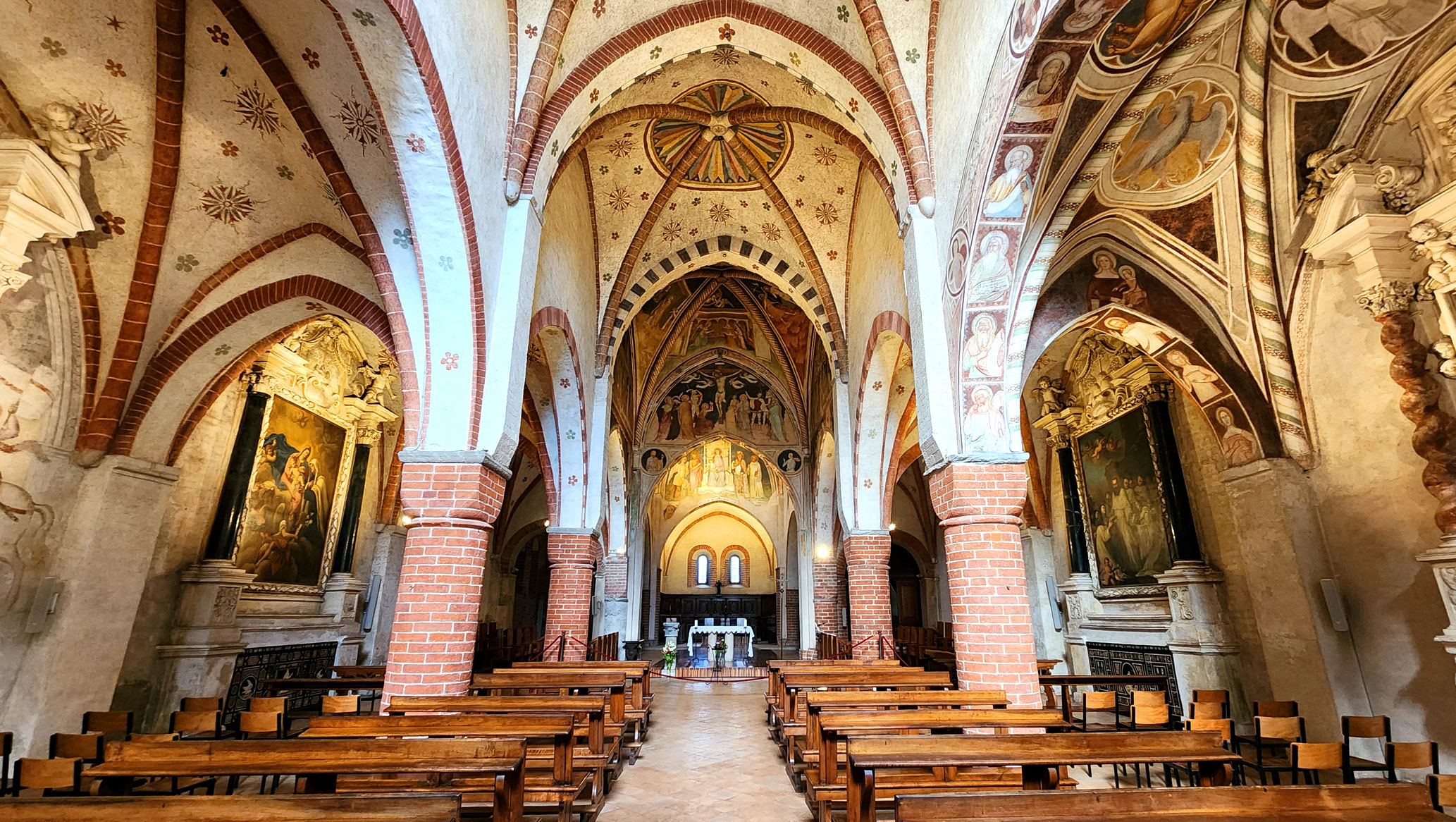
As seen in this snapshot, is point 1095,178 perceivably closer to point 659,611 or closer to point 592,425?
point 592,425

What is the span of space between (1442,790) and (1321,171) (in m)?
5.56

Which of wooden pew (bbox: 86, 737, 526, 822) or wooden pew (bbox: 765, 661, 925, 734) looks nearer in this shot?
wooden pew (bbox: 86, 737, 526, 822)

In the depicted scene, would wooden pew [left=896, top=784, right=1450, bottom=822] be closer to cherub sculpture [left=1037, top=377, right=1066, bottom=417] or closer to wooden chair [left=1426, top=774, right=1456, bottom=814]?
wooden chair [left=1426, top=774, right=1456, bottom=814]

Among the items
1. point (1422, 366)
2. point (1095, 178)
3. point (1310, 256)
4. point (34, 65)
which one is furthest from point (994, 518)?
point (34, 65)

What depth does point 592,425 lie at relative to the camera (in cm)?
1042

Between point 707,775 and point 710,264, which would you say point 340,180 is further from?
point 710,264

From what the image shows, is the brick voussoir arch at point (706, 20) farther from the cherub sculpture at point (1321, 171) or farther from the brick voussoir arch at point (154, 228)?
the cherub sculpture at point (1321, 171)

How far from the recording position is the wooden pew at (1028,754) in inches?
115

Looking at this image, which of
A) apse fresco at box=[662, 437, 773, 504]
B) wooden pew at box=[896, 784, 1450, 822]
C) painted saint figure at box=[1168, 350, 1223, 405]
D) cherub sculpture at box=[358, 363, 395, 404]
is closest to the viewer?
wooden pew at box=[896, 784, 1450, 822]

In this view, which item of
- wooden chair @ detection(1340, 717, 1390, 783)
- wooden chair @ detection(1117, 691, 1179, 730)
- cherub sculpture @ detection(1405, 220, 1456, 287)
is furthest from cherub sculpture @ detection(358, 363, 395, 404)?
cherub sculpture @ detection(1405, 220, 1456, 287)

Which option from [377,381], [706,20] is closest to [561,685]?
[706,20]

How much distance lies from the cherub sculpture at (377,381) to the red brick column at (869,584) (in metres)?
8.40

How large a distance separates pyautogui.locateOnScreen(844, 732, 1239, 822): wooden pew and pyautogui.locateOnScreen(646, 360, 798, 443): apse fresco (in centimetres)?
1380

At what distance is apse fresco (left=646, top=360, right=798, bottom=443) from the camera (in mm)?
17203
